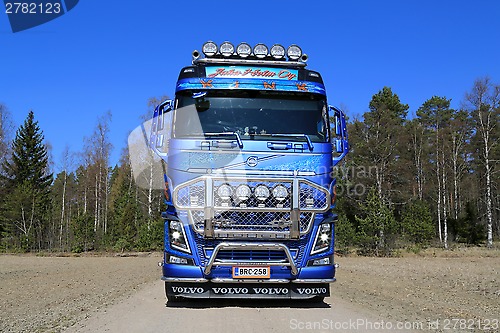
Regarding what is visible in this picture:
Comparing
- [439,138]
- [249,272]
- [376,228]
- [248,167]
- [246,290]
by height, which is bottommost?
[376,228]

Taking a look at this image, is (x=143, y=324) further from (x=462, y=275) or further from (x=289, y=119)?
(x=462, y=275)

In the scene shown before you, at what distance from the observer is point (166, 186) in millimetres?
8961

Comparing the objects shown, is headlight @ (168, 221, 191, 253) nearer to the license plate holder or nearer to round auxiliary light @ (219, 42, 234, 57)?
the license plate holder

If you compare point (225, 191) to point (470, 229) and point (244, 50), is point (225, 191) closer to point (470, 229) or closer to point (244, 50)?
point (244, 50)

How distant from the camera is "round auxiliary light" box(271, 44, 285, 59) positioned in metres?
9.94

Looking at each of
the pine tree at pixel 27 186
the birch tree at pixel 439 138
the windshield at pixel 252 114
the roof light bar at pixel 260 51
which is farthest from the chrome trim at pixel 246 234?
the pine tree at pixel 27 186

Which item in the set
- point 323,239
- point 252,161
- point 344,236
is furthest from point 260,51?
point 344,236

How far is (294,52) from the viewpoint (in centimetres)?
999

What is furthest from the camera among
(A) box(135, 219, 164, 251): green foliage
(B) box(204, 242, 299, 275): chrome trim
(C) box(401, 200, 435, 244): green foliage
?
(A) box(135, 219, 164, 251): green foliage

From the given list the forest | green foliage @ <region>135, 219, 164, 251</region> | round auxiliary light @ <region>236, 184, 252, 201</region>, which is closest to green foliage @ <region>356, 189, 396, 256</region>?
the forest

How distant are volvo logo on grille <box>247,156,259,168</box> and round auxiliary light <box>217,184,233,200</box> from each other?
533 millimetres

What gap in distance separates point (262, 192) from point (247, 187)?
0.27m

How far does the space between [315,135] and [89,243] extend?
4407 centimetres

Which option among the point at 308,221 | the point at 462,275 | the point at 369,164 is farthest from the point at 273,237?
the point at 369,164
